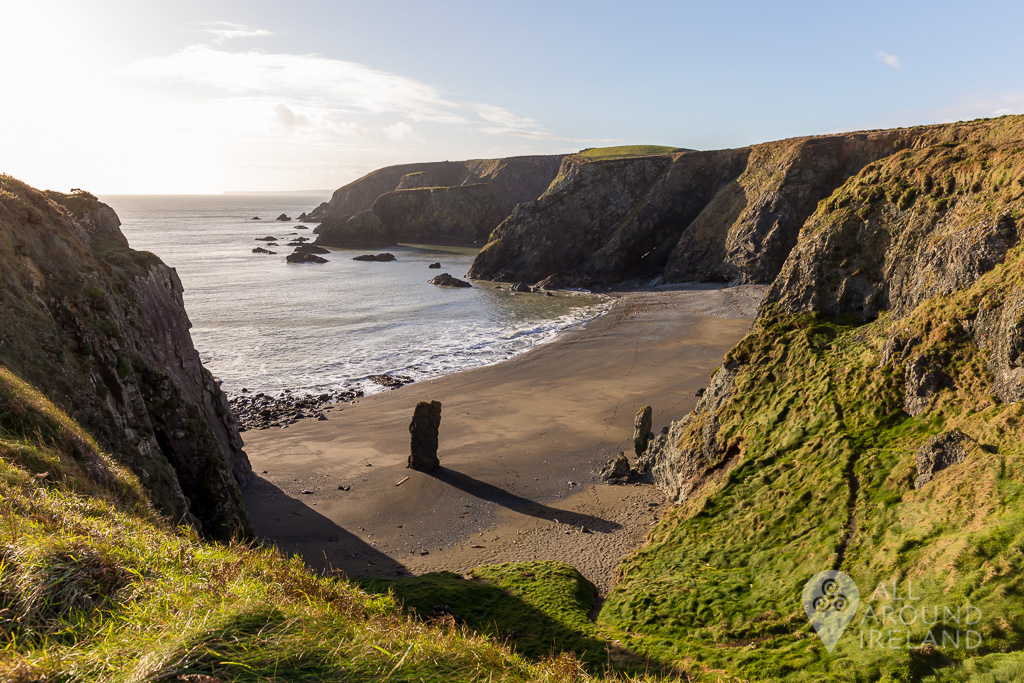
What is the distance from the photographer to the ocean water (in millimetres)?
38844

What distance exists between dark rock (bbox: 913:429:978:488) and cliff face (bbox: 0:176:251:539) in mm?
15462

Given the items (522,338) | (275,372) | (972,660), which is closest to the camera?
(972,660)

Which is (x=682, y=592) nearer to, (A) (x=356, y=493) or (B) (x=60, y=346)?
(A) (x=356, y=493)

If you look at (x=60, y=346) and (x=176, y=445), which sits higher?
(x=60, y=346)

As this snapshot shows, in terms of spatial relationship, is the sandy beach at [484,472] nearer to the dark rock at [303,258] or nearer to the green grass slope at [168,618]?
the green grass slope at [168,618]

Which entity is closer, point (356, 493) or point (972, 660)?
point (972, 660)

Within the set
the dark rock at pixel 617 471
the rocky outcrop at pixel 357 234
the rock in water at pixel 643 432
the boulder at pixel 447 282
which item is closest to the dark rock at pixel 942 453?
the dark rock at pixel 617 471

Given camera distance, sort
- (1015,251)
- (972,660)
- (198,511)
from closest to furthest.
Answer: (972,660) < (1015,251) < (198,511)

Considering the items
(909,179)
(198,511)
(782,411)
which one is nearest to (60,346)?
(198,511)

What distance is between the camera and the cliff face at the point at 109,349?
1174cm

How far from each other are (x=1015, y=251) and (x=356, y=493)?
2155 cm

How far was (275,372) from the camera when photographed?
3791 cm

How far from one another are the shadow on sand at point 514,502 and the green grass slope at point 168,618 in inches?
493

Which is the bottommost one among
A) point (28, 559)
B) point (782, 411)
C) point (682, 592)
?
point (682, 592)
